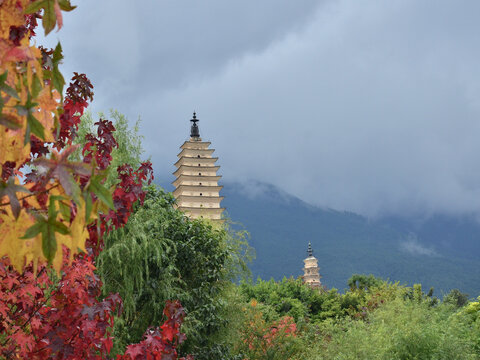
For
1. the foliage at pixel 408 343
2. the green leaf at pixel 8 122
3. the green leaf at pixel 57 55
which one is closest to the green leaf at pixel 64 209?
the green leaf at pixel 8 122

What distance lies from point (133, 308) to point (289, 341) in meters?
5.06

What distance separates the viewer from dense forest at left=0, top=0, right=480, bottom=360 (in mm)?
1282

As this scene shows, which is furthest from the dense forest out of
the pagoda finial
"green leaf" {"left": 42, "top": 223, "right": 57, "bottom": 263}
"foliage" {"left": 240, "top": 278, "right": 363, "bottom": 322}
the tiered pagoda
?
the pagoda finial

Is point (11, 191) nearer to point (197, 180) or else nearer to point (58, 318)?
point (58, 318)

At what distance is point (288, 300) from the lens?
99.4ft

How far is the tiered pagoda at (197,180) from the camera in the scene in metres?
48.7

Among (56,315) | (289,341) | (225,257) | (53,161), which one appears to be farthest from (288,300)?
(53,161)

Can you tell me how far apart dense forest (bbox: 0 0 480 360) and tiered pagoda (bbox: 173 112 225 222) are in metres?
24.4

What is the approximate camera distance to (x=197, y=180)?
163ft

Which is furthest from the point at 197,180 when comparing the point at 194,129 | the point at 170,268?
the point at 170,268

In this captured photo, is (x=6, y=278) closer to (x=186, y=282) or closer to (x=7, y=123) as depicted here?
(x=7, y=123)

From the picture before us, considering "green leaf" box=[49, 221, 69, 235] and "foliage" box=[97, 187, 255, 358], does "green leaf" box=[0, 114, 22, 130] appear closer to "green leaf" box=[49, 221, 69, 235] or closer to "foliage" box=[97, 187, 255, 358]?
"green leaf" box=[49, 221, 69, 235]

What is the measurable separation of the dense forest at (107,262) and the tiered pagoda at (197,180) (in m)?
24.4

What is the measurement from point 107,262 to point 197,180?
129ft
